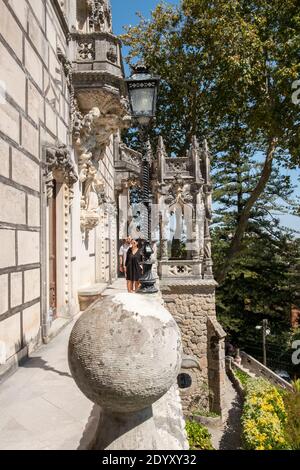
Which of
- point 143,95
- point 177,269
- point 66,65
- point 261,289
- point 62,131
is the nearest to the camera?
point 143,95

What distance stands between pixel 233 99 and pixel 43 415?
1632 cm

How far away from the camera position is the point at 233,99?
16516 millimetres

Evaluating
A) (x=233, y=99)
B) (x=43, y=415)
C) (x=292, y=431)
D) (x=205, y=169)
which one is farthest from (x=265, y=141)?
(x=43, y=415)

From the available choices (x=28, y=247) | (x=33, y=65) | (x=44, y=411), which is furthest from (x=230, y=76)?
(x=44, y=411)

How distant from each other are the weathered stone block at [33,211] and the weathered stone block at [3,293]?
1.08 m

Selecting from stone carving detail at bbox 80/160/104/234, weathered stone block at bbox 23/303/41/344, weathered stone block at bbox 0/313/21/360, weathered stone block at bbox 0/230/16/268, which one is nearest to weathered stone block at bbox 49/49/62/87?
stone carving detail at bbox 80/160/104/234

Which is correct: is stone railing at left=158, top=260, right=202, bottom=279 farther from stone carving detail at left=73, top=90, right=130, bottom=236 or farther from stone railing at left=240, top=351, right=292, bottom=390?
stone railing at left=240, top=351, right=292, bottom=390

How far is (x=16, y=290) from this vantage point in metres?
4.41

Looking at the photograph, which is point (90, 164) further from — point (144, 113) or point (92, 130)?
point (144, 113)

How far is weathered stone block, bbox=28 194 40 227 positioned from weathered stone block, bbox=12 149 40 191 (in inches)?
6.8

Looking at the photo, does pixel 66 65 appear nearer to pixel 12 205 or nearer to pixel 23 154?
pixel 23 154

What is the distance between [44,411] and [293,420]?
7923 mm

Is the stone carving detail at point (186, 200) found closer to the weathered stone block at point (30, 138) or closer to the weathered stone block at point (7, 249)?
the weathered stone block at point (30, 138)

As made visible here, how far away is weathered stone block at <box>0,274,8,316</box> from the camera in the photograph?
395 centimetres
